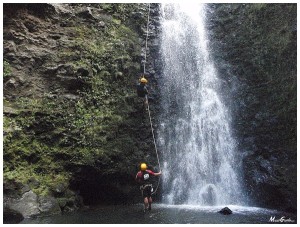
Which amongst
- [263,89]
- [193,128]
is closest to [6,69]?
[193,128]

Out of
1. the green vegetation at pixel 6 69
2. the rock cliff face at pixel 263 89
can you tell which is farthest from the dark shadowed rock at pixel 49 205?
the rock cliff face at pixel 263 89

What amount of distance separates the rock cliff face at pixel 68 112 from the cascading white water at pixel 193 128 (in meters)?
0.91

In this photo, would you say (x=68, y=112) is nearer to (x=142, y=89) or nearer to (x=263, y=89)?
(x=142, y=89)

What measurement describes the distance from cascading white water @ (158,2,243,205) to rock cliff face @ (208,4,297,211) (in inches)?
18.8

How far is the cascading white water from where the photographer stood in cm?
1091

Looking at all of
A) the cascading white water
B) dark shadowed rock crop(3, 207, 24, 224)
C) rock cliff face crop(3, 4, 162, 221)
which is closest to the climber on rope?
rock cliff face crop(3, 4, 162, 221)

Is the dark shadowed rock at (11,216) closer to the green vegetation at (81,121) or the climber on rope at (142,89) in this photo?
the green vegetation at (81,121)

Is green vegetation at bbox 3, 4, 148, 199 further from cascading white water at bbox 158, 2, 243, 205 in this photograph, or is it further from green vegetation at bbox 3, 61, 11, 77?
Answer: cascading white water at bbox 158, 2, 243, 205

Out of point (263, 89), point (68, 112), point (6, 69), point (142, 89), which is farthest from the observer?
point (263, 89)

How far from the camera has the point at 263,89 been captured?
11906mm

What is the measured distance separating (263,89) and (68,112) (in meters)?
6.98

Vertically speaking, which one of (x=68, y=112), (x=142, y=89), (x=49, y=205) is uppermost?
(x=142, y=89)

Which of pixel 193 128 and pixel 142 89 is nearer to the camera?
pixel 142 89

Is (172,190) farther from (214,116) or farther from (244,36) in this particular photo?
(244,36)
